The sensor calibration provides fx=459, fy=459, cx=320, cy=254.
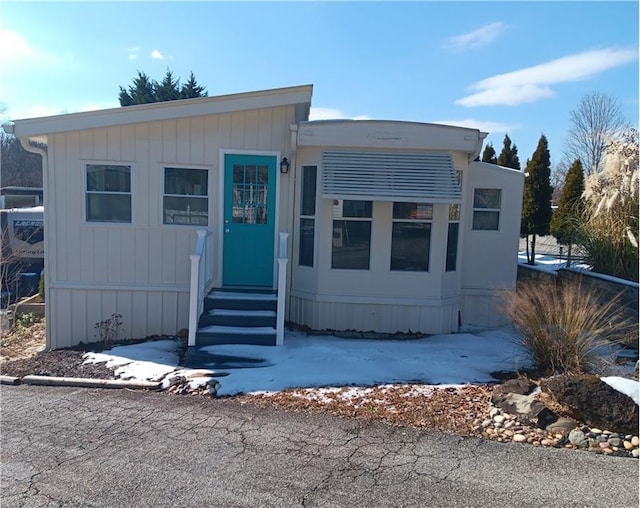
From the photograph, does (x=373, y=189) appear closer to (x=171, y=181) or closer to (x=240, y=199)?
(x=240, y=199)

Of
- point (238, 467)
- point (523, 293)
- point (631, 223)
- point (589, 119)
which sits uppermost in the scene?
point (589, 119)

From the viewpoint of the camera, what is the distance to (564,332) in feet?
16.9

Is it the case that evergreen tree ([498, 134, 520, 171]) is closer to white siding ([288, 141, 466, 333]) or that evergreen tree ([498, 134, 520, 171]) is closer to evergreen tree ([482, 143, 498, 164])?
evergreen tree ([482, 143, 498, 164])

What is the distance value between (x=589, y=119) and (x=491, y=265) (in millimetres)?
19218

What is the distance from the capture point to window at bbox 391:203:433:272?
752 centimetres

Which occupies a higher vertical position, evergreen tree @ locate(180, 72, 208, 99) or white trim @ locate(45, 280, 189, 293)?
evergreen tree @ locate(180, 72, 208, 99)

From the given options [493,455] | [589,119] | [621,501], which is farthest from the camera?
[589,119]

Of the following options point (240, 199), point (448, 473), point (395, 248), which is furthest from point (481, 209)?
point (448, 473)

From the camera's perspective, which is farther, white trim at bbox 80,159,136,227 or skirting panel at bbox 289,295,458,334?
skirting panel at bbox 289,295,458,334

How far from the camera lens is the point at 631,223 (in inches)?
333

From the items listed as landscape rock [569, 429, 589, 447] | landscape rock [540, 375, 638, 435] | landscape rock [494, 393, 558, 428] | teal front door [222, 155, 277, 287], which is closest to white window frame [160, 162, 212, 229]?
teal front door [222, 155, 277, 287]

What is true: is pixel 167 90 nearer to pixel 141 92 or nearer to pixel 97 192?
pixel 141 92

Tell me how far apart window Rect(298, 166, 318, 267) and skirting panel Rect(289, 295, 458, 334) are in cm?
75

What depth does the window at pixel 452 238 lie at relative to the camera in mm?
7777
